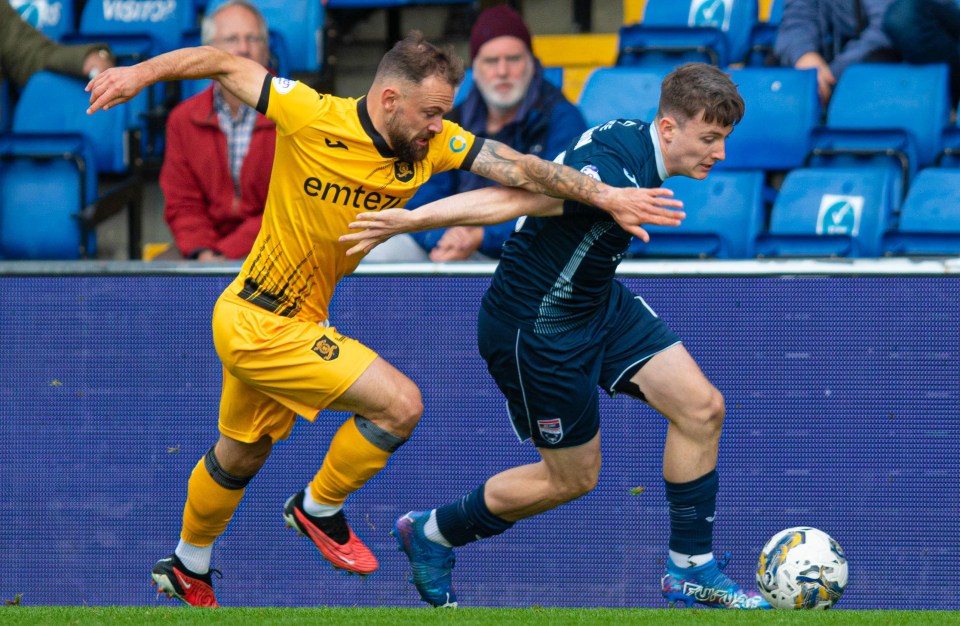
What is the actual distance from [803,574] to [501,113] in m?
3.05

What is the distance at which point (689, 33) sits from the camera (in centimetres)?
812

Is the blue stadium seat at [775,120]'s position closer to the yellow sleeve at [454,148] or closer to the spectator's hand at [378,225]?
the yellow sleeve at [454,148]

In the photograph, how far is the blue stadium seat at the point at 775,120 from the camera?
751 cm

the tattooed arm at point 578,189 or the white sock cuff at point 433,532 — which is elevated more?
the tattooed arm at point 578,189

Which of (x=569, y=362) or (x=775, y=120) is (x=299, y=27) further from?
(x=569, y=362)

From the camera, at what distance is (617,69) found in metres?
7.75

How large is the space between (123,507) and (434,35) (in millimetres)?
4396

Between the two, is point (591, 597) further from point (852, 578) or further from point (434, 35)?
point (434, 35)

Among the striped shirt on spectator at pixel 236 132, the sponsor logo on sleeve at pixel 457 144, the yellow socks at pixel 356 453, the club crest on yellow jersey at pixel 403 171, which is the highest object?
the sponsor logo on sleeve at pixel 457 144

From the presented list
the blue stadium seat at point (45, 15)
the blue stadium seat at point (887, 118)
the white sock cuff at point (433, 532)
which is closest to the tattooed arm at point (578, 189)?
the white sock cuff at point (433, 532)

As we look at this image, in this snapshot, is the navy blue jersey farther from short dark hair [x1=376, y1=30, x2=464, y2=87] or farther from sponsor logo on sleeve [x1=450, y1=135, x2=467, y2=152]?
short dark hair [x1=376, y1=30, x2=464, y2=87]

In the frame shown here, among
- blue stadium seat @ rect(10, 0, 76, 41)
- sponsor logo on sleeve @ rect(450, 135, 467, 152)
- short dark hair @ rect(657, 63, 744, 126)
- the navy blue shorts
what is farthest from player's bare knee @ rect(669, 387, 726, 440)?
blue stadium seat @ rect(10, 0, 76, 41)

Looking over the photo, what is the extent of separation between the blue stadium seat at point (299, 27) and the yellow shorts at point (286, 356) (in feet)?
12.3

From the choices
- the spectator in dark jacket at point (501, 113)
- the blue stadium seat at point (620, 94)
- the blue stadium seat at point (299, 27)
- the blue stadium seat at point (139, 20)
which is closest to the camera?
the spectator in dark jacket at point (501, 113)
